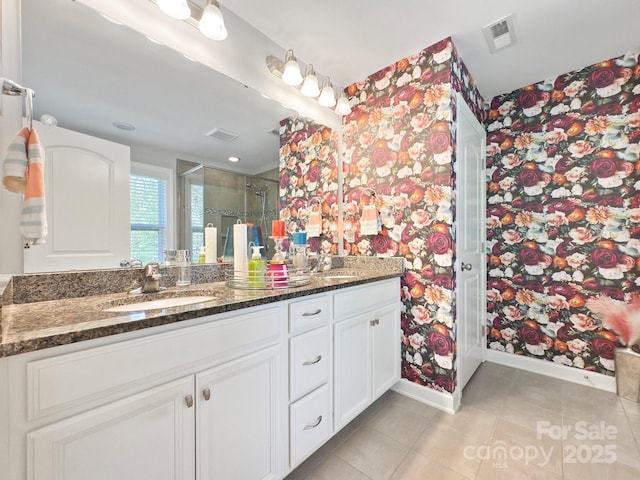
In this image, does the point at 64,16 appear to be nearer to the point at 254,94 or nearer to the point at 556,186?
the point at 254,94

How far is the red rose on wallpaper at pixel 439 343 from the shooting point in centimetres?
179

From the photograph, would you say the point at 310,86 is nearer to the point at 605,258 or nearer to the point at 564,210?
the point at 564,210

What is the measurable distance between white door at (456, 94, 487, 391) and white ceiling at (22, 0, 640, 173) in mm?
482

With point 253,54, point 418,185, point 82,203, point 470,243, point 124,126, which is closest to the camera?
point 82,203

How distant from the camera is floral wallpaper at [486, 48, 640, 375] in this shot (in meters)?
1.98

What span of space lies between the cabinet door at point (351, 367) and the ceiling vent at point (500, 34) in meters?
1.89

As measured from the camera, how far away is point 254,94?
1.69m

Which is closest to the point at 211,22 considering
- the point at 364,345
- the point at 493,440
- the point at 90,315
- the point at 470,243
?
the point at 90,315

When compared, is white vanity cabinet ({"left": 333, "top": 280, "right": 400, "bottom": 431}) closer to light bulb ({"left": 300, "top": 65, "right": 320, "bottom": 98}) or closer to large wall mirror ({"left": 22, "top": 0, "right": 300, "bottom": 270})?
large wall mirror ({"left": 22, "top": 0, "right": 300, "bottom": 270})

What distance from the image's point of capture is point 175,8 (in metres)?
1.25

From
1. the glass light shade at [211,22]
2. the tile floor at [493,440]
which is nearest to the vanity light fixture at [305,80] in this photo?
the glass light shade at [211,22]

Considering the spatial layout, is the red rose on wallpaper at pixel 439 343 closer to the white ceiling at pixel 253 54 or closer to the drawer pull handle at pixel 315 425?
the drawer pull handle at pixel 315 425

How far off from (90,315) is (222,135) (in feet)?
3.64

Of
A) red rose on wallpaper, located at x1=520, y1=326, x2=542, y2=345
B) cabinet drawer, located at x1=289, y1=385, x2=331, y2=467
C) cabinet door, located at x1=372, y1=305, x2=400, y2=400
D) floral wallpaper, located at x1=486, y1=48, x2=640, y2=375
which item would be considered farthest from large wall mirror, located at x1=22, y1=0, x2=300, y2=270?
red rose on wallpaper, located at x1=520, y1=326, x2=542, y2=345
